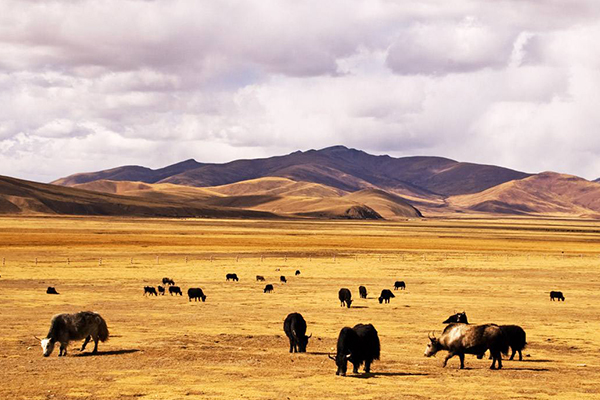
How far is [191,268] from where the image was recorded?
62.8 meters

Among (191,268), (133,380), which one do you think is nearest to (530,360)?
(133,380)

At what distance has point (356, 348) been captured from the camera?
20.2 metres

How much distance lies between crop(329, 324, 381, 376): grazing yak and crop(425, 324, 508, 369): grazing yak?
2500 millimetres

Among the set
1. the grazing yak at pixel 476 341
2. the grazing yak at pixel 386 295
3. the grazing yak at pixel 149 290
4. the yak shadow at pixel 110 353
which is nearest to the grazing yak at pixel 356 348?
the grazing yak at pixel 476 341

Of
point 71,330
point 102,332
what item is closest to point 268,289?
point 102,332

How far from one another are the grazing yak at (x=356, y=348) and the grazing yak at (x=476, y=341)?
2.50 m

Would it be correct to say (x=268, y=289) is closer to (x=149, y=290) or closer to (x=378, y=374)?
(x=149, y=290)

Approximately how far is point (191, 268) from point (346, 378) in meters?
44.5

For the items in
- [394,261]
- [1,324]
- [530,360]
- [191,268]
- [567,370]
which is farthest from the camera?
[394,261]

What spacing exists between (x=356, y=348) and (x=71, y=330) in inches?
362

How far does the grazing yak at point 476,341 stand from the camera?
69.5ft

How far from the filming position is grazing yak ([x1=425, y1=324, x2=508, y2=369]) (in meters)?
21.2

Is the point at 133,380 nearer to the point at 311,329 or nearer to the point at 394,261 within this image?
the point at 311,329

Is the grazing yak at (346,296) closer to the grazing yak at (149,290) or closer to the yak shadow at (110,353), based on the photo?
the grazing yak at (149,290)
